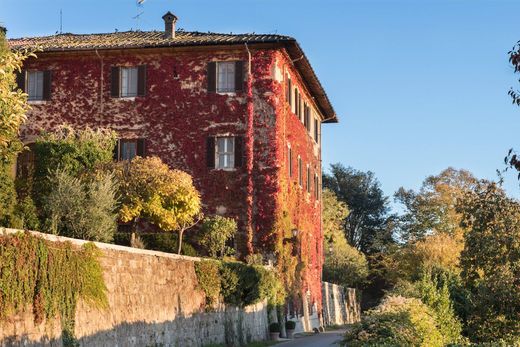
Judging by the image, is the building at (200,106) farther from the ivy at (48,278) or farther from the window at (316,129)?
the ivy at (48,278)

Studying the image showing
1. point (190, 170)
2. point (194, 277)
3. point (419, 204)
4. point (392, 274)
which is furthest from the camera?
point (419, 204)

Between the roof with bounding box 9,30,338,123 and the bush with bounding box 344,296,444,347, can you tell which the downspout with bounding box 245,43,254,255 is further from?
the bush with bounding box 344,296,444,347

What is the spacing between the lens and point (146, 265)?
2039 centimetres

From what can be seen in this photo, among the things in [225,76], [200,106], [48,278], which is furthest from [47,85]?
[48,278]

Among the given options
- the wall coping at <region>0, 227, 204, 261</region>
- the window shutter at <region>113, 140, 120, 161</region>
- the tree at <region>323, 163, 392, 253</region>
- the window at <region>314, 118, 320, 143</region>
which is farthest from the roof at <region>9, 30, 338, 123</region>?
the tree at <region>323, 163, 392, 253</region>

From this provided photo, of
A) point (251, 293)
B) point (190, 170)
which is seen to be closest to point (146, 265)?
point (251, 293)

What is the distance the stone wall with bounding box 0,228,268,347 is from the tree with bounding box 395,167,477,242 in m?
42.7

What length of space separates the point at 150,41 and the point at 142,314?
18336 millimetres

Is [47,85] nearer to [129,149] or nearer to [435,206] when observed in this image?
[129,149]

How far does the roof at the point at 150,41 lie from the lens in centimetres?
3481

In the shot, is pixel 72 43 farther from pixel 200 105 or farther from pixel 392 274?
pixel 392 274

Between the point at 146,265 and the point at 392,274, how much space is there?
147ft

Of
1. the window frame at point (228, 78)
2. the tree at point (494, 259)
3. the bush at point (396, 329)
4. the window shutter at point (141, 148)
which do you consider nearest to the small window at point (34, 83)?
the window shutter at point (141, 148)

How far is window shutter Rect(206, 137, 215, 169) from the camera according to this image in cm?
3434
